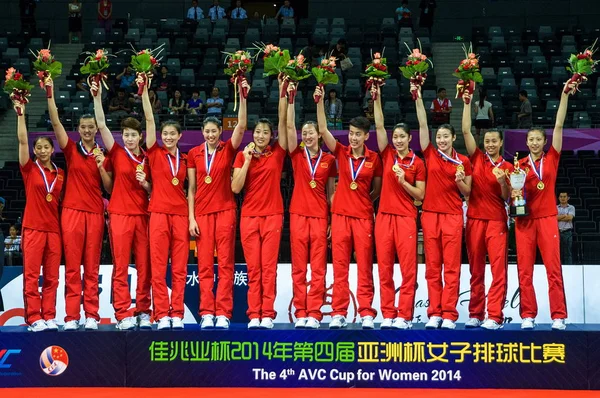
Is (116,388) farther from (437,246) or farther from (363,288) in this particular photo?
(437,246)

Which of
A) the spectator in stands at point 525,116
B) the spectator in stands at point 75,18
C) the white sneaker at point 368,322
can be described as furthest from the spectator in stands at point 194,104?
the white sneaker at point 368,322

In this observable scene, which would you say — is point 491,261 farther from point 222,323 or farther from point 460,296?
point 460,296

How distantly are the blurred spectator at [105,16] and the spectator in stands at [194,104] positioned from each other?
15.6ft

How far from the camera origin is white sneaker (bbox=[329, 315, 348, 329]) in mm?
8570

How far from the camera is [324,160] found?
8.86 meters

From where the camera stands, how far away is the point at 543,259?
28.1 ft

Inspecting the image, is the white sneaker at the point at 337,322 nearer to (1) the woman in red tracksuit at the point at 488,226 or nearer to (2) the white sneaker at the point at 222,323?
(2) the white sneaker at the point at 222,323

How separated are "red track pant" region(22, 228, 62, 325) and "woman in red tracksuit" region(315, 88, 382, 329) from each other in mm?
2529

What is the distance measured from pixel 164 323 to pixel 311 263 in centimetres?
141

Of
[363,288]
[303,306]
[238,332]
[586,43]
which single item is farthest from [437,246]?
[586,43]

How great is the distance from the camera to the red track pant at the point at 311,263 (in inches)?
340

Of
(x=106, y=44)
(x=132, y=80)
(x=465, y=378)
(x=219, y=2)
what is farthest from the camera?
(x=219, y=2)

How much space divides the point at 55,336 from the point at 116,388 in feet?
2.34

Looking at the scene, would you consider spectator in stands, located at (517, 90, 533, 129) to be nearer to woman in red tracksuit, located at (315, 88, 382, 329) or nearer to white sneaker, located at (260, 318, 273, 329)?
woman in red tracksuit, located at (315, 88, 382, 329)
